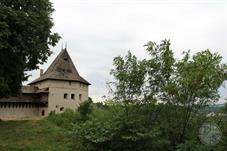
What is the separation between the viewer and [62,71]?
174 feet

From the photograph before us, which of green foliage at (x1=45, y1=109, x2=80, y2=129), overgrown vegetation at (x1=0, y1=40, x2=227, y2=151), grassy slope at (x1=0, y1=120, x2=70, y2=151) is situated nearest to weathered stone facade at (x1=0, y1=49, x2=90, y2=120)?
green foliage at (x1=45, y1=109, x2=80, y2=129)

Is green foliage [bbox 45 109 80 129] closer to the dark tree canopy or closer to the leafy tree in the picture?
the dark tree canopy

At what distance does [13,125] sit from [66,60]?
2296 cm

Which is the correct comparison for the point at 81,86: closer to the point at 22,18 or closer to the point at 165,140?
the point at 22,18

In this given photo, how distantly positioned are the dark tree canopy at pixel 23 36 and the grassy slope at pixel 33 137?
3.89 metres

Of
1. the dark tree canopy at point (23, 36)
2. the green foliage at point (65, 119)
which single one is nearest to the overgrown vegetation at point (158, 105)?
the dark tree canopy at point (23, 36)

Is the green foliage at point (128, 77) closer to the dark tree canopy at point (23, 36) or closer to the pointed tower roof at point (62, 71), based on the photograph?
Result: the dark tree canopy at point (23, 36)

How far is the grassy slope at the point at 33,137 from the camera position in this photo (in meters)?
23.3

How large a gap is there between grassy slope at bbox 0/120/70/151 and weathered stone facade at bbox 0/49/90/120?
18149 millimetres

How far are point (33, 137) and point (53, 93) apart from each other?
25647mm

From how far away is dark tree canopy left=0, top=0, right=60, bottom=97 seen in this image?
76.0 feet

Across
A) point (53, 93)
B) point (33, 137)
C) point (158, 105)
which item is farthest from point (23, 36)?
point (53, 93)

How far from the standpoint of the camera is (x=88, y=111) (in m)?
33.5

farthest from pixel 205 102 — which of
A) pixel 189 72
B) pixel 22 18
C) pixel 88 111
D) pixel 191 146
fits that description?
pixel 88 111
